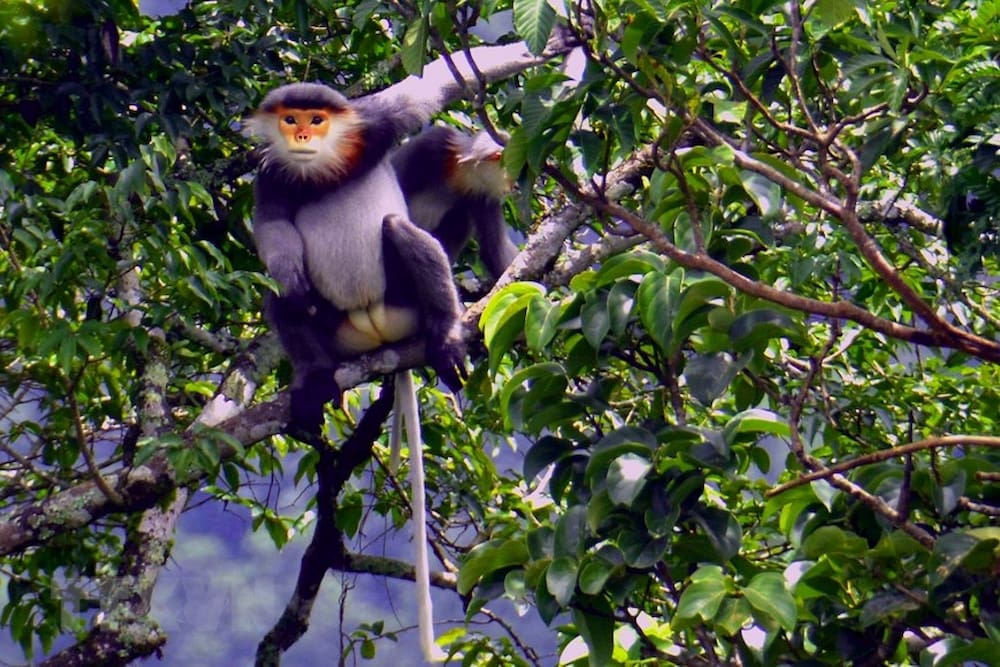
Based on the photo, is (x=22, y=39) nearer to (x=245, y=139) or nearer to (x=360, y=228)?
(x=245, y=139)

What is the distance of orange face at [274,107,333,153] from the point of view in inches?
148

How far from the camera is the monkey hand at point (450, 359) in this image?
3535mm

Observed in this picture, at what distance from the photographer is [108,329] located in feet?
9.78

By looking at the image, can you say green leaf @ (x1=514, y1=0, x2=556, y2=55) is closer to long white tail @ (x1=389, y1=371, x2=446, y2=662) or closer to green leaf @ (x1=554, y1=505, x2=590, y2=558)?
green leaf @ (x1=554, y1=505, x2=590, y2=558)

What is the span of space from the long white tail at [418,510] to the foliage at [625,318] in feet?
0.50

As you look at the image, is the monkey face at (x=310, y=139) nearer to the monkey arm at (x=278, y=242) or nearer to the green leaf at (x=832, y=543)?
the monkey arm at (x=278, y=242)

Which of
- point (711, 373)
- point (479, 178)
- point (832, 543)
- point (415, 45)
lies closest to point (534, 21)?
point (415, 45)

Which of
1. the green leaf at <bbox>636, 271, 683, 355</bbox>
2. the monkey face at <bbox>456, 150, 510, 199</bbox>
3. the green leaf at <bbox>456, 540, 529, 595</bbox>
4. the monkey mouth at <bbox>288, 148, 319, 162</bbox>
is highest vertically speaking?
the green leaf at <bbox>636, 271, 683, 355</bbox>

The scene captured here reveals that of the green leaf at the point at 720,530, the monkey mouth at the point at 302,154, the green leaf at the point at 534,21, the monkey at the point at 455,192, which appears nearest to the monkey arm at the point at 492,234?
the monkey at the point at 455,192

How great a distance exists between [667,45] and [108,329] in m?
1.53

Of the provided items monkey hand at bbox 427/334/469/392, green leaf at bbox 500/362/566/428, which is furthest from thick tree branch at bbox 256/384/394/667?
green leaf at bbox 500/362/566/428

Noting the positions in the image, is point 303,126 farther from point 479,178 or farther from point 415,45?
point 415,45

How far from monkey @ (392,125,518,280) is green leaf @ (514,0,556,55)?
2.27 meters

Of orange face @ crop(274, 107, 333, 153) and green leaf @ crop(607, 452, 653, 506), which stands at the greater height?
orange face @ crop(274, 107, 333, 153)
